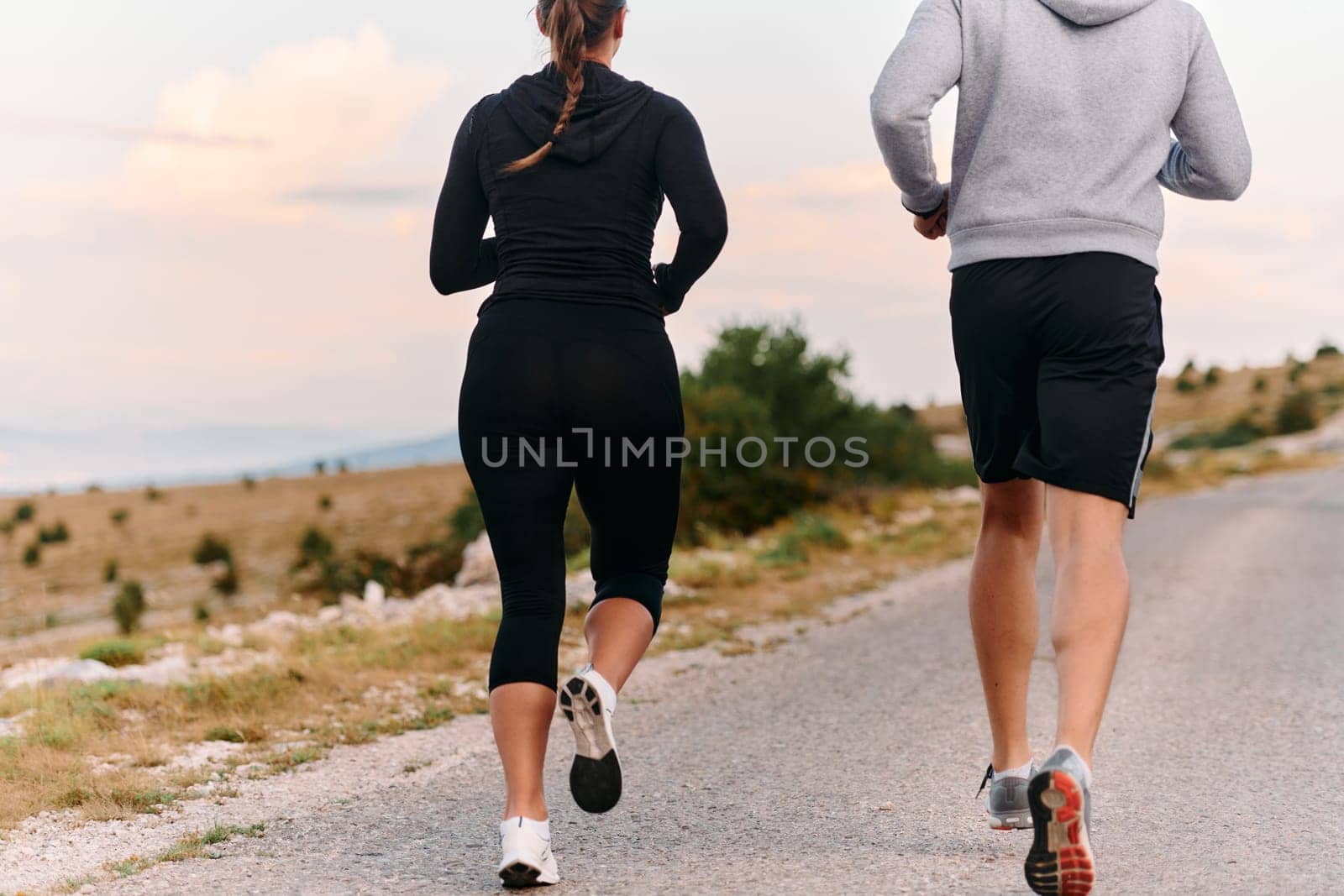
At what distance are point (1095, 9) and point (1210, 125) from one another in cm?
41

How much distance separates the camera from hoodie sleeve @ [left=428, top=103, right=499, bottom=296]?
3.28 meters

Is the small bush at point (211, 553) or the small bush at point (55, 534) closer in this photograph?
the small bush at point (211, 553)

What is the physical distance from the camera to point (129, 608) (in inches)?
852

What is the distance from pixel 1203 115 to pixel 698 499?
1722cm

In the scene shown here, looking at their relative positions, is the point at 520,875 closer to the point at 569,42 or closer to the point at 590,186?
the point at 590,186

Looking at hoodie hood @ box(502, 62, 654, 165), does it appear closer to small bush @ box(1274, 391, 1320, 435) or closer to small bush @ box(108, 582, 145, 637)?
small bush @ box(108, 582, 145, 637)

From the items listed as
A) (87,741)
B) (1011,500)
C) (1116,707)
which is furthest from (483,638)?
(1011,500)

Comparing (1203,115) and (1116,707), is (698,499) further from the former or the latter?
(1203,115)

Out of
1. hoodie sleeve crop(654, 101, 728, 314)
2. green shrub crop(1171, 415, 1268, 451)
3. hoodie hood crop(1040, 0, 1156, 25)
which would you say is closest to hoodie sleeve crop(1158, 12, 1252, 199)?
hoodie hood crop(1040, 0, 1156, 25)

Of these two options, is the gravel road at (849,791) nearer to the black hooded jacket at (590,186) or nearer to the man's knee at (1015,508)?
the man's knee at (1015,508)

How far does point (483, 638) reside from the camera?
25.7 feet

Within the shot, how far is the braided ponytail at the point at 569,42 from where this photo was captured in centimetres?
311

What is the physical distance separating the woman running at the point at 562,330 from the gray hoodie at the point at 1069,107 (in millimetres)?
607

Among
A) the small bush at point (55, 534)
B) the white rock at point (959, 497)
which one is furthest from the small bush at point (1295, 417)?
the small bush at point (55, 534)
